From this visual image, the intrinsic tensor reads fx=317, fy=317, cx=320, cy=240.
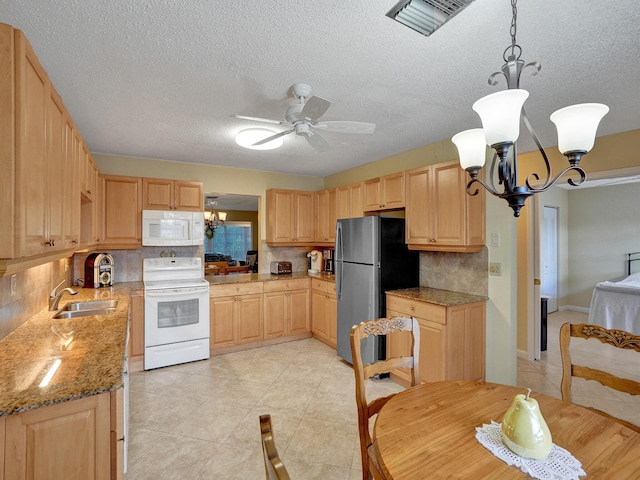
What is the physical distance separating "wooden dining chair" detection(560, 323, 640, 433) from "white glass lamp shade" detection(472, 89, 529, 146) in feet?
3.29

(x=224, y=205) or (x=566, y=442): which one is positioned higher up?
(x=224, y=205)

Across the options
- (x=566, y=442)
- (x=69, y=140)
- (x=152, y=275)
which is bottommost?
(x=566, y=442)

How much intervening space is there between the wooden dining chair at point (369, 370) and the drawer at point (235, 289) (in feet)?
8.85

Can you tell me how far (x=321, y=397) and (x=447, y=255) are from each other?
189 cm

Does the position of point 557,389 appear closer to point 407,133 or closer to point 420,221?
point 420,221

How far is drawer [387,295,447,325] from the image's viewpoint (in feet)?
8.91

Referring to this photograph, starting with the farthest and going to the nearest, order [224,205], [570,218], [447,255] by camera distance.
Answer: [224,205] < [570,218] < [447,255]

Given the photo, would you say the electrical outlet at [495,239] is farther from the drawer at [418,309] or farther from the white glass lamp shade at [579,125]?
the white glass lamp shade at [579,125]

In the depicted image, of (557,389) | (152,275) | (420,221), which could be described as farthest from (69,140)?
(557,389)

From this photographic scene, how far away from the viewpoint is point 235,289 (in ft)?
13.1

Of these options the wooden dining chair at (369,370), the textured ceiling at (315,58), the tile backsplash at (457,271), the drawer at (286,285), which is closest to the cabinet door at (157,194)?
the textured ceiling at (315,58)

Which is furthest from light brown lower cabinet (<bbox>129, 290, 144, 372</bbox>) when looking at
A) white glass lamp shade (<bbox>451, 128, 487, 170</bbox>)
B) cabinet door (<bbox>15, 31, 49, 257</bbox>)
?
white glass lamp shade (<bbox>451, 128, 487, 170</bbox>)

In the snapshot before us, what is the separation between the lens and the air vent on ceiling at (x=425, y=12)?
51.5 inches

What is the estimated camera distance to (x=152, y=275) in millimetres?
3834
